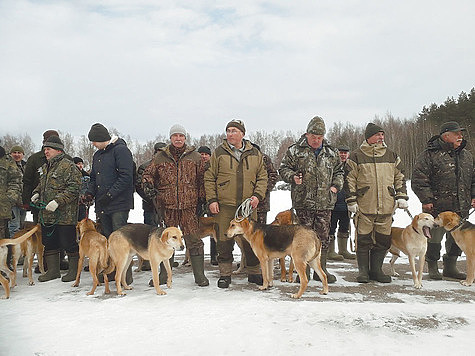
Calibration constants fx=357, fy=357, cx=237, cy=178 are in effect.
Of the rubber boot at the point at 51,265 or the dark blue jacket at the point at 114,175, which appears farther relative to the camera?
the rubber boot at the point at 51,265

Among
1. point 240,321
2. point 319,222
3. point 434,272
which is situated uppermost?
point 319,222

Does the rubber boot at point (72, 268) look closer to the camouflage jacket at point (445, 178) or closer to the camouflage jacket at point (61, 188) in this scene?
the camouflage jacket at point (61, 188)

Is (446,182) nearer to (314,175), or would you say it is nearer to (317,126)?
(314,175)

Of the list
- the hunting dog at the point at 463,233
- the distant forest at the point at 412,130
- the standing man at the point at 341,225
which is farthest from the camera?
the distant forest at the point at 412,130

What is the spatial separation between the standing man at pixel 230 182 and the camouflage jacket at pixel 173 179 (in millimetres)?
248

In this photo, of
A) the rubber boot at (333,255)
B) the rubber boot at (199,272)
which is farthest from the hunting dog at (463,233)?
the rubber boot at (199,272)

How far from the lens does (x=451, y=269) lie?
601cm

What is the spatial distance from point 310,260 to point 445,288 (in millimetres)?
2141

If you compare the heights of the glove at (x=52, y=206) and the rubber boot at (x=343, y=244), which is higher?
the glove at (x=52, y=206)

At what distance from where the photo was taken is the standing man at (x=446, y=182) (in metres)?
5.80

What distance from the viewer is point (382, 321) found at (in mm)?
3779

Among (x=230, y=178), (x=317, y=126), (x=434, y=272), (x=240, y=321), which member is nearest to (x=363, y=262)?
(x=434, y=272)

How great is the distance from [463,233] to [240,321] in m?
4.00

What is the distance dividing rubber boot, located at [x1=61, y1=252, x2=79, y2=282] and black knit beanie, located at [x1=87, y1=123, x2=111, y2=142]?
6.51 feet
